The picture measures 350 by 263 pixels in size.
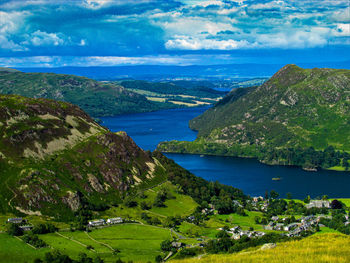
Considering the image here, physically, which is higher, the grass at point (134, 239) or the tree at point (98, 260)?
the tree at point (98, 260)

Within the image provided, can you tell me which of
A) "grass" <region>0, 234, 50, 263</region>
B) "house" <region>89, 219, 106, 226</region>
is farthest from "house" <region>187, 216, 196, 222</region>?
"grass" <region>0, 234, 50, 263</region>

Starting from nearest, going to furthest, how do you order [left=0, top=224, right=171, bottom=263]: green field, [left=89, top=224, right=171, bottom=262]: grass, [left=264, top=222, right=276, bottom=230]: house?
[left=0, top=224, right=171, bottom=263]: green field → [left=89, top=224, right=171, bottom=262]: grass → [left=264, top=222, right=276, bottom=230]: house

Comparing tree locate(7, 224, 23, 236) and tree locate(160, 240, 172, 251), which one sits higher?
tree locate(7, 224, 23, 236)

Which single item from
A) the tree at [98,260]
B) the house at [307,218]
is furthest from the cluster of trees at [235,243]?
the house at [307,218]

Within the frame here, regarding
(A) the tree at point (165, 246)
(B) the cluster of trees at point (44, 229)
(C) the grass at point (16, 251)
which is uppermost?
(C) the grass at point (16, 251)

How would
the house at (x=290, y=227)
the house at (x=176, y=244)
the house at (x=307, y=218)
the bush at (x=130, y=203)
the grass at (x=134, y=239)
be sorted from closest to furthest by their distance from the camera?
the grass at (x=134, y=239), the house at (x=176, y=244), the house at (x=290, y=227), the house at (x=307, y=218), the bush at (x=130, y=203)

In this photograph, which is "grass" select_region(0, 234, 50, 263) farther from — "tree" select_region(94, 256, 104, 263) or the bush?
the bush

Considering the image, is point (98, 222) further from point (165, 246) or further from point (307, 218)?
point (307, 218)

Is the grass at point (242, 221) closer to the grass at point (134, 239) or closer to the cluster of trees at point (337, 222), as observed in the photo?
the cluster of trees at point (337, 222)

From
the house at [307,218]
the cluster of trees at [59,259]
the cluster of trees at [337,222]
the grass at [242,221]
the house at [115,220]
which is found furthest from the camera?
the house at [307,218]

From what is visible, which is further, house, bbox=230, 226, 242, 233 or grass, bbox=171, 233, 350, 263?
house, bbox=230, 226, 242, 233

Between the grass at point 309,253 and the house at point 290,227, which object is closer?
the grass at point 309,253
